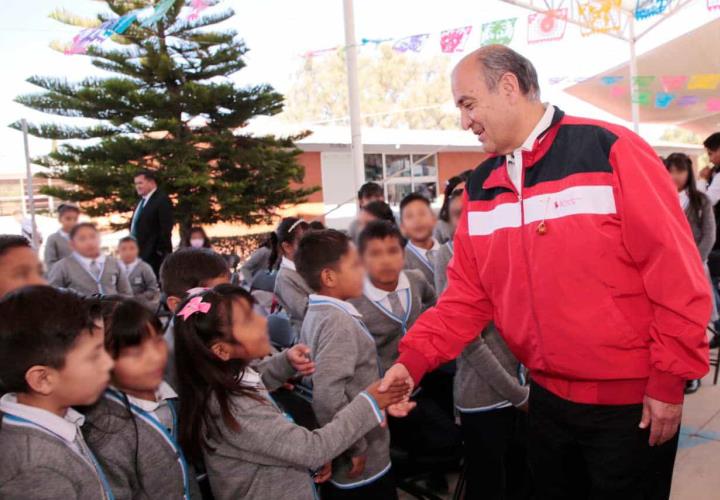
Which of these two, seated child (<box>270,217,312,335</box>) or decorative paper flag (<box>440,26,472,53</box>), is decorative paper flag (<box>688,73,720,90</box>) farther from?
seated child (<box>270,217,312,335</box>)

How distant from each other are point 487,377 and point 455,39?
30.0 feet

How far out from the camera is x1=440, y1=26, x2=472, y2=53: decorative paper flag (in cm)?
1034

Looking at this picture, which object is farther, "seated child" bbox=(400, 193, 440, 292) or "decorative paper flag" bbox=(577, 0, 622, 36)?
"decorative paper flag" bbox=(577, 0, 622, 36)

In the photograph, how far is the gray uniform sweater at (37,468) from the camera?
1.22 meters

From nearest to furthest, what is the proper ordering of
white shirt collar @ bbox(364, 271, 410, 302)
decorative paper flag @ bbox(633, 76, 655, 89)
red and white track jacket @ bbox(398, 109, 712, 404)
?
red and white track jacket @ bbox(398, 109, 712, 404) < white shirt collar @ bbox(364, 271, 410, 302) < decorative paper flag @ bbox(633, 76, 655, 89)

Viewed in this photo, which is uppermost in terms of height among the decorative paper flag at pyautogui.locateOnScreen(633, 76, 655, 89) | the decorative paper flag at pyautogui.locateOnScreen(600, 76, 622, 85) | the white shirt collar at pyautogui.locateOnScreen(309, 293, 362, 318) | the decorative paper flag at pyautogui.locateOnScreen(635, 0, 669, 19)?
the decorative paper flag at pyautogui.locateOnScreen(635, 0, 669, 19)

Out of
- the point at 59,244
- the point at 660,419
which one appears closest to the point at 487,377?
the point at 660,419

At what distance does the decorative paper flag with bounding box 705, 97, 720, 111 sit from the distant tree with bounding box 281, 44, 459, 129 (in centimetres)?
3001

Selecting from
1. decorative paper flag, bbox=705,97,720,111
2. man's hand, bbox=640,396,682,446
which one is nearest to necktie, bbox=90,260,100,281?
man's hand, bbox=640,396,682,446

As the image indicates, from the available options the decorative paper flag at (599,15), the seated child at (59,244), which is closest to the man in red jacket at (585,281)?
the seated child at (59,244)

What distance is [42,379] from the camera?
129 centimetres

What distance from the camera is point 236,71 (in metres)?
11.5

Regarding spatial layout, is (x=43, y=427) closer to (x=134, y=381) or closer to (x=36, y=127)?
(x=134, y=381)

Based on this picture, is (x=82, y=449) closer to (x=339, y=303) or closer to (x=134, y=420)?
(x=134, y=420)
